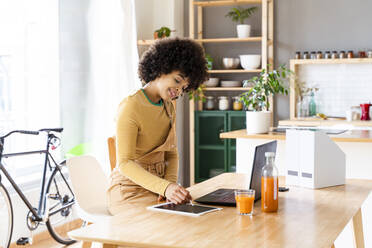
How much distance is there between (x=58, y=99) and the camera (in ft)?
13.9

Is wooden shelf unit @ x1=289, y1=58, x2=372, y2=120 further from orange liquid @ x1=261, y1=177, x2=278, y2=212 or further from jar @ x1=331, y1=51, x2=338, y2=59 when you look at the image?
orange liquid @ x1=261, y1=177, x2=278, y2=212

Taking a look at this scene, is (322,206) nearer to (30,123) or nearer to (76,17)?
(30,123)

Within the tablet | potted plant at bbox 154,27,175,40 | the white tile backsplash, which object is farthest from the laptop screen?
the white tile backsplash

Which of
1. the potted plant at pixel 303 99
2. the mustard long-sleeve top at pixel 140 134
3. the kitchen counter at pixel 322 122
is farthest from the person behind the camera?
the potted plant at pixel 303 99

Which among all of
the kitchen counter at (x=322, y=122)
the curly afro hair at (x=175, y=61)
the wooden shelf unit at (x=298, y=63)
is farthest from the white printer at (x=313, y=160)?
the wooden shelf unit at (x=298, y=63)

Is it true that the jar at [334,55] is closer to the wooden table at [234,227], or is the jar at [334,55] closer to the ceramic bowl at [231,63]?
the ceramic bowl at [231,63]

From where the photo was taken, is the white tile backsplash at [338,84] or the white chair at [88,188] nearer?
the white chair at [88,188]

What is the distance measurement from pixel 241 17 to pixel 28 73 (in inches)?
103

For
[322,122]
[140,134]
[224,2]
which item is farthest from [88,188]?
[224,2]

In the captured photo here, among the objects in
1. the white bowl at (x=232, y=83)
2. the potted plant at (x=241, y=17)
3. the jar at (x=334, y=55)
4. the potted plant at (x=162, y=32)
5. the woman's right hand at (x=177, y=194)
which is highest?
the potted plant at (x=241, y=17)

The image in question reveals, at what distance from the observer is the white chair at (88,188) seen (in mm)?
2588

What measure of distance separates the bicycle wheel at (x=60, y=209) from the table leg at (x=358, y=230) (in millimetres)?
2094

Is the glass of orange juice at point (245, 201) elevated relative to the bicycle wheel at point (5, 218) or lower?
elevated

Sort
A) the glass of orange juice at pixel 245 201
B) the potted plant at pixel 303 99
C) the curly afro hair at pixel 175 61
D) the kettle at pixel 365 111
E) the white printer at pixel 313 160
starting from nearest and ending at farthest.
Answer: the glass of orange juice at pixel 245 201
the curly afro hair at pixel 175 61
the white printer at pixel 313 160
the kettle at pixel 365 111
the potted plant at pixel 303 99
